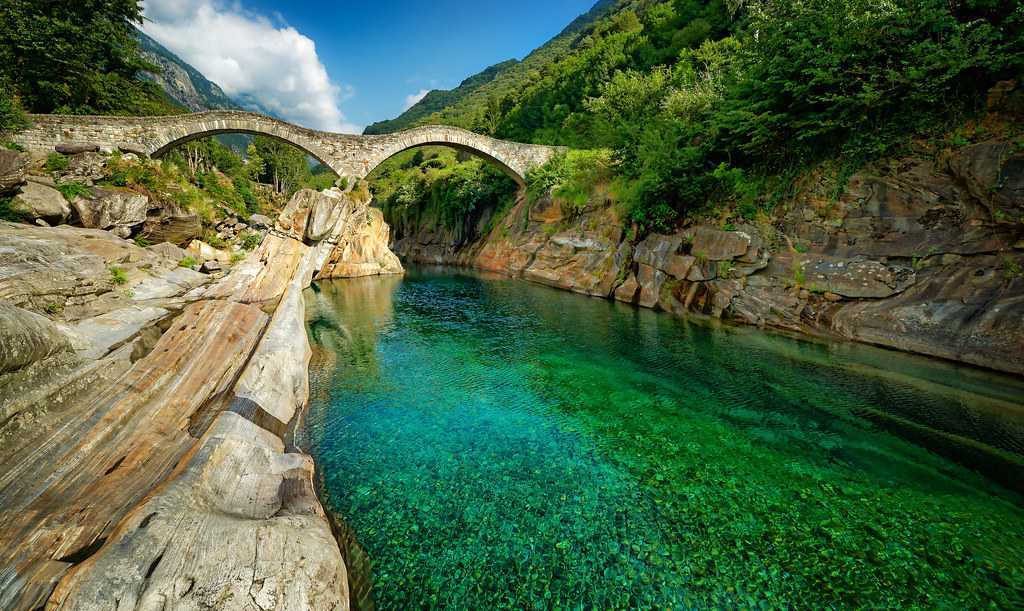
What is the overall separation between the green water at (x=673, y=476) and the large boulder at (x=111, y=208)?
34.1 feet

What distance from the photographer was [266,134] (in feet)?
81.5

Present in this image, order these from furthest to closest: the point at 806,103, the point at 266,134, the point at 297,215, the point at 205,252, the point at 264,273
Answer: the point at 266,134, the point at 297,215, the point at 205,252, the point at 264,273, the point at 806,103

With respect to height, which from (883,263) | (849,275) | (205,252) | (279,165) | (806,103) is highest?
(806,103)

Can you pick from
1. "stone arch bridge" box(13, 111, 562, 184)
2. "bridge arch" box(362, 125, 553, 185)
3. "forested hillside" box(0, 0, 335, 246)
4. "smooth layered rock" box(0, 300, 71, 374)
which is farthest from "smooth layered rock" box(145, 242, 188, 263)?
"bridge arch" box(362, 125, 553, 185)

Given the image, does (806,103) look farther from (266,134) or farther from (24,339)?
(266,134)

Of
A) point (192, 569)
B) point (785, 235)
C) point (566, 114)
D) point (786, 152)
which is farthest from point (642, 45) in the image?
point (192, 569)

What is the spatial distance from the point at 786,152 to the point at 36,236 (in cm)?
2093

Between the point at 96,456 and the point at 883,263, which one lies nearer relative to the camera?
the point at 96,456

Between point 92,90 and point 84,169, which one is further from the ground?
point 92,90

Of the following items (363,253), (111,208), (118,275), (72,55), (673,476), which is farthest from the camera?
(363,253)

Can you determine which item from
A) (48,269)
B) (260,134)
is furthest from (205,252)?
(260,134)

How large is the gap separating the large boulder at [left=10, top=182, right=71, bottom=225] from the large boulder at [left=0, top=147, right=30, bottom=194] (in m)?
0.38

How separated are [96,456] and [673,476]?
6.76 metres

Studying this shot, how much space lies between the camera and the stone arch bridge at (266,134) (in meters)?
17.9
